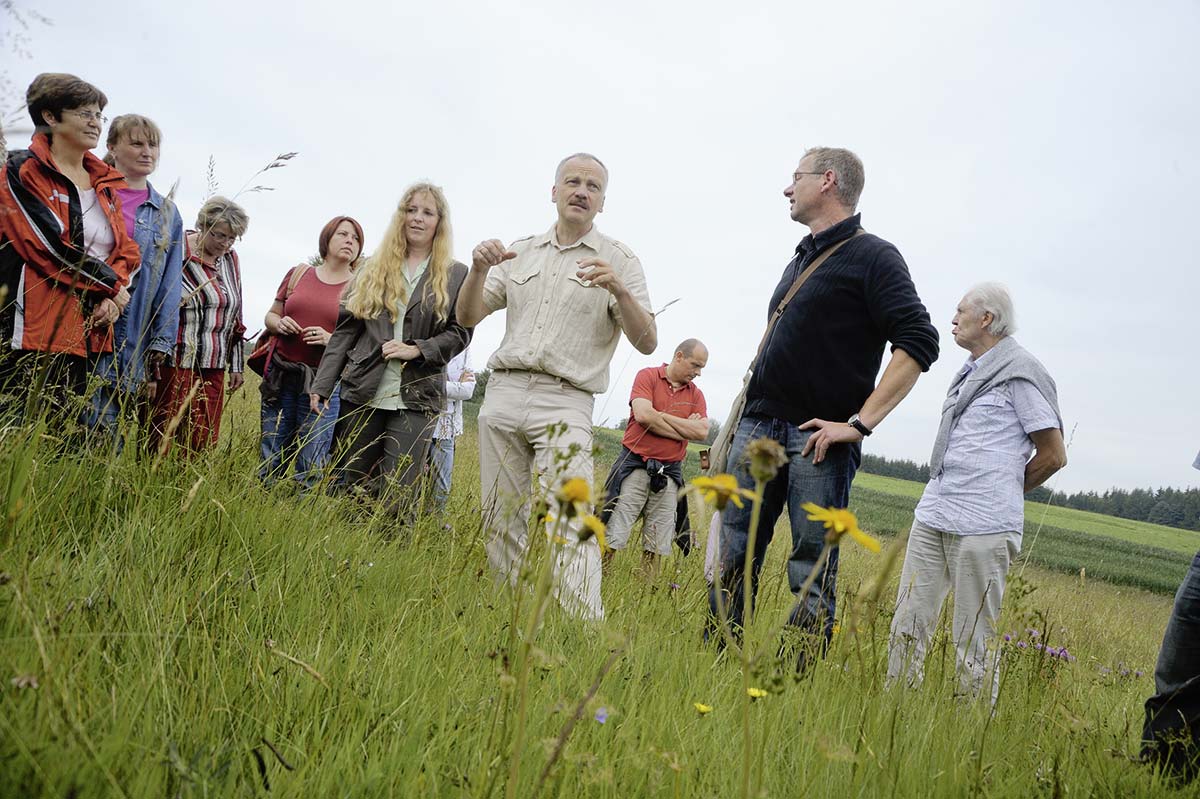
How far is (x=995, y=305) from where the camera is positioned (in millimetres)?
4105

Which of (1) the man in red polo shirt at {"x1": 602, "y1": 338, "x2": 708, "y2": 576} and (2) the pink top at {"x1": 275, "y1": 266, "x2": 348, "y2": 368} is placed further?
(1) the man in red polo shirt at {"x1": 602, "y1": 338, "x2": 708, "y2": 576}

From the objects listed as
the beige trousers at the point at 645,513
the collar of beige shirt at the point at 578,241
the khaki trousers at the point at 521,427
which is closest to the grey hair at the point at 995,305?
the collar of beige shirt at the point at 578,241

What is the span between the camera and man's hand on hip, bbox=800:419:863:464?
3.13m

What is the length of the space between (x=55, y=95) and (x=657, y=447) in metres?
4.14

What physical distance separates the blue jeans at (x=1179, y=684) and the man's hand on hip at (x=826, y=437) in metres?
1.18

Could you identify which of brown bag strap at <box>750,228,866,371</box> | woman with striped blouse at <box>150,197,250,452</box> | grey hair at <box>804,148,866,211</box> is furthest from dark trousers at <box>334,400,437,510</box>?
grey hair at <box>804,148,866,211</box>

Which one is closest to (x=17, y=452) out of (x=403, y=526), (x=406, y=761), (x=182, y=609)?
(x=182, y=609)

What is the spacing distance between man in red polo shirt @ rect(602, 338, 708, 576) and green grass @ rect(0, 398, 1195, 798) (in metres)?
2.90

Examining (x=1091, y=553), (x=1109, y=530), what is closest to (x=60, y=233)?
(x=1091, y=553)

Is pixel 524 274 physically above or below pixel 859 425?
above

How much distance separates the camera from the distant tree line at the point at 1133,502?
200 feet

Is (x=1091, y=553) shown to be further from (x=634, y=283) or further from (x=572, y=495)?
(x=572, y=495)

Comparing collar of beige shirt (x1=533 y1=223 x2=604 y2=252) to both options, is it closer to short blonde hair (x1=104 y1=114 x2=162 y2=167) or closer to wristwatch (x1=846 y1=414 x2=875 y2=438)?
wristwatch (x1=846 y1=414 x2=875 y2=438)

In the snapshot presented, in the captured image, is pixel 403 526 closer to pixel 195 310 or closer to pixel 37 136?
pixel 195 310
